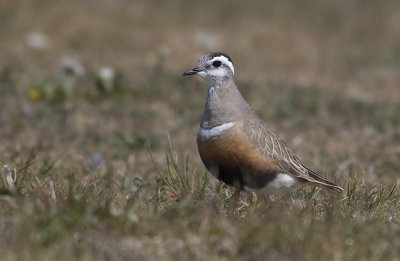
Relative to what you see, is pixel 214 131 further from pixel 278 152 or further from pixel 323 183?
pixel 323 183

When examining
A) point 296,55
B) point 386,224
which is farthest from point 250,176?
point 296,55

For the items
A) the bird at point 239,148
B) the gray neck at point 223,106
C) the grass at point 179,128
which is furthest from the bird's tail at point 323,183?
the gray neck at point 223,106

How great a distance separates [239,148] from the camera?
534 centimetres

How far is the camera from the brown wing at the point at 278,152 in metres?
5.51

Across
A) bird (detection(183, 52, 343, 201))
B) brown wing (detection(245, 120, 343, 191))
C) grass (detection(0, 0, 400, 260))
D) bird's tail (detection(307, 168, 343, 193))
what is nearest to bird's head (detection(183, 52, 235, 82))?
bird (detection(183, 52, 343, 201))

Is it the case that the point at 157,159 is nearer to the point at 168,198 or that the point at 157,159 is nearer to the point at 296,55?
the point at 168,198

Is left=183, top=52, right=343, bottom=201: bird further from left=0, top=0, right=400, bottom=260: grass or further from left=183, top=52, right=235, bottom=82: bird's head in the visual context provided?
left=0, top=0, right=400, bottom=260: grass

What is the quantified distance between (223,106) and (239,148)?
0.50m

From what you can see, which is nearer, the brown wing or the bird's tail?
the brown wing

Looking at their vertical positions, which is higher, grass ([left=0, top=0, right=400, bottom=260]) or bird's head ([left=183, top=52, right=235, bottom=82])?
bird's head ([left=183, top=52, right=235, bottom=82])

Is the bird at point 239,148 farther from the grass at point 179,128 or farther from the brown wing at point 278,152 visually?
the grass at point 179,128

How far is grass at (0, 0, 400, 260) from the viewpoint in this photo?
158 inches

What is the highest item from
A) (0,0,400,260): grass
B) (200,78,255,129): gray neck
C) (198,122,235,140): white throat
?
(200,78,255,129): gray neck

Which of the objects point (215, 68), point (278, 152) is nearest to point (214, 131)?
point (278, 152)
